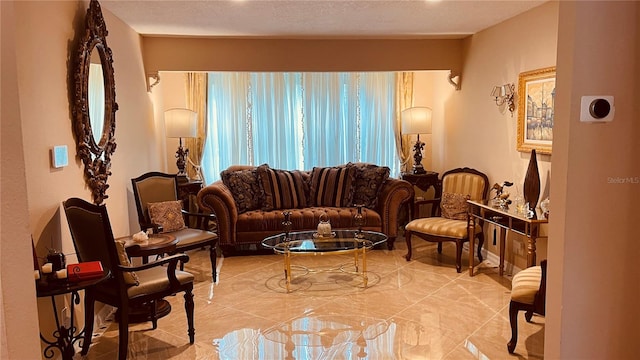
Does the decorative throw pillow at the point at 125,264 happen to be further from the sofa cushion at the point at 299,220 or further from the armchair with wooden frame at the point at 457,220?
the armchair with wooden frame at the point at 457,220

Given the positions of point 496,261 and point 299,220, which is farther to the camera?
point 299,220

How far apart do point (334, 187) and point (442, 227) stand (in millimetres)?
1576

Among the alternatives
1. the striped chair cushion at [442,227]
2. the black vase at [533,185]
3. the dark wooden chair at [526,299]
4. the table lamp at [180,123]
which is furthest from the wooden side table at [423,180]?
the dark wooden chair at [526,299]

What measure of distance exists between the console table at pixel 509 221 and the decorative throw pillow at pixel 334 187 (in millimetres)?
1647

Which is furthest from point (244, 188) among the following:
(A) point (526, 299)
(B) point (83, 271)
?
(A) point (526, 299)

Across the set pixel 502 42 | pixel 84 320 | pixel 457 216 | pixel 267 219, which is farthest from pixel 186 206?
pixel 502 42

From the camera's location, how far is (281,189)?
231 inches

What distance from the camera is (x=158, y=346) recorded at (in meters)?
3.27

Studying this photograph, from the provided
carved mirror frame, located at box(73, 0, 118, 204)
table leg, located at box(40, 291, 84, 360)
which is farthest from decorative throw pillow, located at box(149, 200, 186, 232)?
table leg, located at box(40, 291, 84, 360)

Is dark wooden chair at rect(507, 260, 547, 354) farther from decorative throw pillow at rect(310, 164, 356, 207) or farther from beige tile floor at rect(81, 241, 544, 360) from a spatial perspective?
decorative throw pillow at rect(310, 164, 356, 207)

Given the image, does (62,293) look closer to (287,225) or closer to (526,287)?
(287,225)

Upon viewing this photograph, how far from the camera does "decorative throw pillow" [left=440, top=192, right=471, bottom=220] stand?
5.10m

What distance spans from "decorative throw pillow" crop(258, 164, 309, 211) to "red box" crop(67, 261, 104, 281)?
3209 millimetres

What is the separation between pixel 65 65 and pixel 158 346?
196cm
